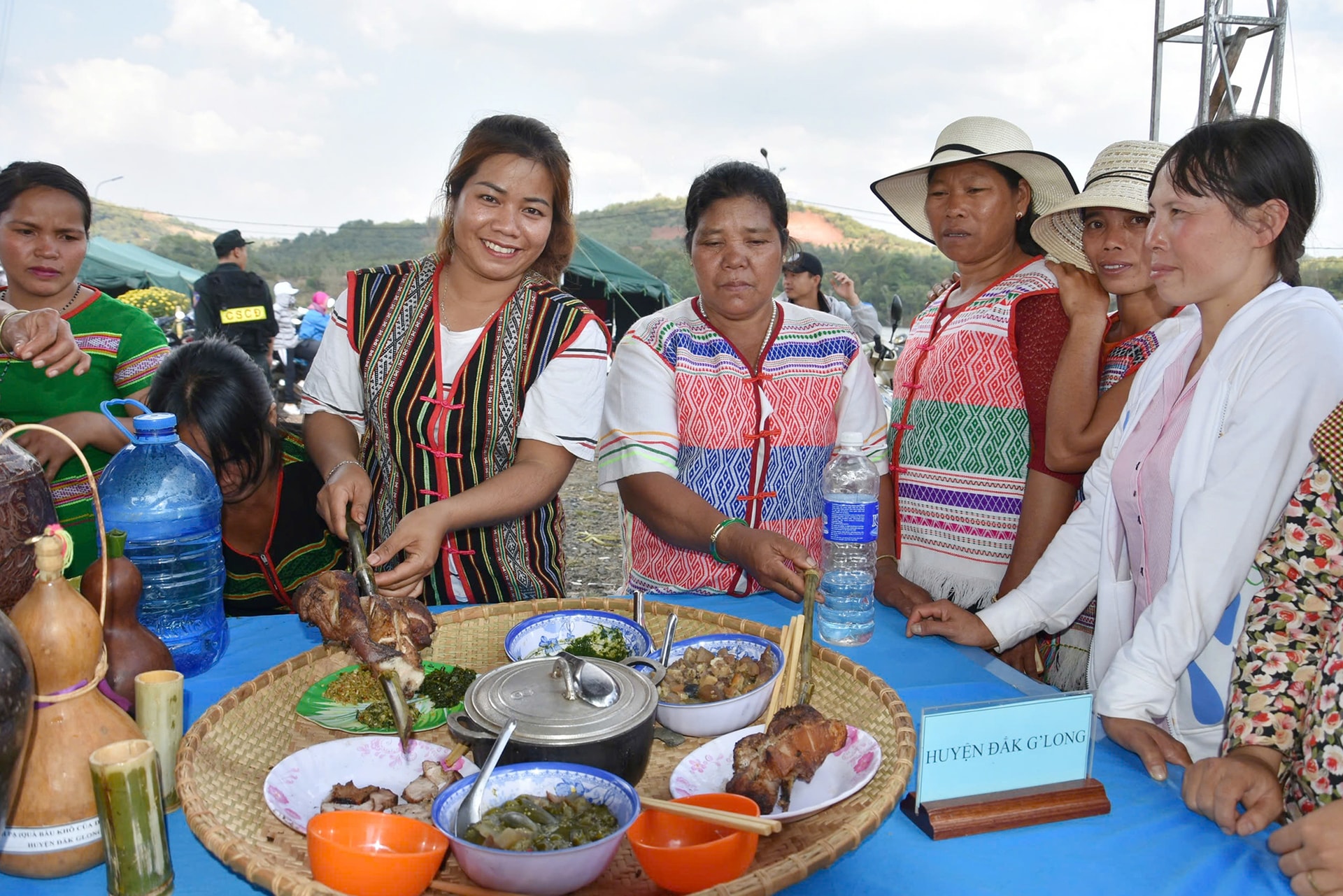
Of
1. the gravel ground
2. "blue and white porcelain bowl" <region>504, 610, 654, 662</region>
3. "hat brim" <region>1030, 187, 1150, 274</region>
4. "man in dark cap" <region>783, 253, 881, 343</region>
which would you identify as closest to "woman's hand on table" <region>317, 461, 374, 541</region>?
"blue and white porcelain bowl" <region>504, 610, 654, 662</region>

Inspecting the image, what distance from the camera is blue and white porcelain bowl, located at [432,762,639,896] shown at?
1.13 metres

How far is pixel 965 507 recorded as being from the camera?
8.84 ft

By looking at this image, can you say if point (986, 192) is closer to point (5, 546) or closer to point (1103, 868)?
point (1103, 868)

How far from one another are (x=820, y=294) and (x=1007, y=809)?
25.7ft

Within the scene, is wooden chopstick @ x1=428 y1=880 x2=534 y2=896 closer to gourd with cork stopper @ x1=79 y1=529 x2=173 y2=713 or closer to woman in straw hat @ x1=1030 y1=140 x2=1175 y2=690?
gourd with cork stopper @ x1=79 y1=529 x2=173 y2=713

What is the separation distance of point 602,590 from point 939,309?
12.3 ft

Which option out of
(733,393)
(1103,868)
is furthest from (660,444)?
(1103,868)

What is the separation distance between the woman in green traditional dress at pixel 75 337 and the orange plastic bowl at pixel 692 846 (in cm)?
254

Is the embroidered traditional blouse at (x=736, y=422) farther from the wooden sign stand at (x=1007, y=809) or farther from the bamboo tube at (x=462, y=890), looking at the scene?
the bamboo tube at (x=462, y=890)

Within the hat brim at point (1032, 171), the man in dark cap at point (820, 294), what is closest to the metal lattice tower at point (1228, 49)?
the man in dark cap at point (820, 294)

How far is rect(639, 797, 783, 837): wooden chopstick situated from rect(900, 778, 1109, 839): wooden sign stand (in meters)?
0.34

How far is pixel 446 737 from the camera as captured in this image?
1713mm

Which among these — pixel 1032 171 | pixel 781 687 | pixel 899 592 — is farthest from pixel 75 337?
pixel 1032 171

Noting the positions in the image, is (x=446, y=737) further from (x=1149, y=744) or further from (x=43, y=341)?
(x=43, y=341)
